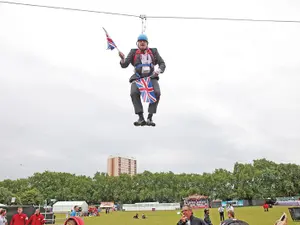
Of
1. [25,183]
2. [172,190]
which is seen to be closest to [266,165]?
[172,190]

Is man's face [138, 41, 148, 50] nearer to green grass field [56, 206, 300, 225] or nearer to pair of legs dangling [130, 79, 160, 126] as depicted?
pair of legs dangling [130, 79, 160, 126]

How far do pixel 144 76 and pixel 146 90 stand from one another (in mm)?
437

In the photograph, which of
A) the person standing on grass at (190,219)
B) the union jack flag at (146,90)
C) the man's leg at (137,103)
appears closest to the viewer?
A: the person standing on grass at (190,219)

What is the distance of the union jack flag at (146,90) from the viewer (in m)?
8.60

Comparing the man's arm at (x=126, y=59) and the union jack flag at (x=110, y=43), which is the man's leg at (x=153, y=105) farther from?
the union jack flag at (x=110, y=43)

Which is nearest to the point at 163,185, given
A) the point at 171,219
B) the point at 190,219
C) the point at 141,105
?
the point at 171,219

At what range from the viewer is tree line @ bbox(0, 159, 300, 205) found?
94188mm

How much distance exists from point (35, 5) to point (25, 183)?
10499 cm

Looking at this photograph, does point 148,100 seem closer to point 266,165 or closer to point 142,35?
point 142,35

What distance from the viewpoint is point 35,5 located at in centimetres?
872

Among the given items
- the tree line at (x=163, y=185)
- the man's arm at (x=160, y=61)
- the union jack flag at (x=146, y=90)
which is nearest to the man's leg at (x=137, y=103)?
the union jack flag at (x=146, y=90)

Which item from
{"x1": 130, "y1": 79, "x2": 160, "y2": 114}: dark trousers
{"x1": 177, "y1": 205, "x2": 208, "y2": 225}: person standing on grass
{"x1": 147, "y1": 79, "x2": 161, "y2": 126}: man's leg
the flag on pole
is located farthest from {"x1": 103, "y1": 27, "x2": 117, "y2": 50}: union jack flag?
{"x1": 177, "y1": 205, "x2": 208, "y2": 225}: person standing on grass

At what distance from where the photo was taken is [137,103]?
8766 millimetres

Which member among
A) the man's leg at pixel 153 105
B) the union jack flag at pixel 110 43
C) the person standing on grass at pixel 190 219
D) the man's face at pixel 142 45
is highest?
the union jack flag at pixel 110 43
